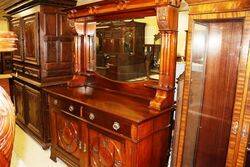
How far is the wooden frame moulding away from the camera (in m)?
1.68

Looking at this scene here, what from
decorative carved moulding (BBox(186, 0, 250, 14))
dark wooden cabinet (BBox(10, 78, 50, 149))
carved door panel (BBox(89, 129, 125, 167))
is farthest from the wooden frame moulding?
dark wooden cabinet (BBox(10, 78, 50, 149))

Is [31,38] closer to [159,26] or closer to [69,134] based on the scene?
[69,134]

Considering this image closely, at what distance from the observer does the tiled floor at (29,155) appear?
2.71m

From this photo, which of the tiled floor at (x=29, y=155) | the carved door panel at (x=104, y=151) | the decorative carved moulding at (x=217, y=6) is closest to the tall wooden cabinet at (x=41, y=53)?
the tiled floor at (x=29, y=155)

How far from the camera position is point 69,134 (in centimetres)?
236

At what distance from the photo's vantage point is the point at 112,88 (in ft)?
7.97

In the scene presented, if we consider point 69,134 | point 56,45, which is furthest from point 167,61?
point 56,45

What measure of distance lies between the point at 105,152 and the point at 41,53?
5.91ft

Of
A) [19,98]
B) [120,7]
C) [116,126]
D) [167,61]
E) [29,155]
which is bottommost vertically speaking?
[29,155]

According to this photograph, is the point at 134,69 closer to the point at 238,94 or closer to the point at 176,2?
the point at 176,2

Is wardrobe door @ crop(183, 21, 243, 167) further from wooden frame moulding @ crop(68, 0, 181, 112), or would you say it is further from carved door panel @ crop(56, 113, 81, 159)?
carved door panel @ crop(56, 113, 81, 159)

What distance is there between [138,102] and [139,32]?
738 mm

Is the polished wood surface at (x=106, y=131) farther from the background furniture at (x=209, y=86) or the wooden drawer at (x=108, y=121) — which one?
the background furniture at (x=209, y=86)

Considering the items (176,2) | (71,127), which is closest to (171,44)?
(176,2)
